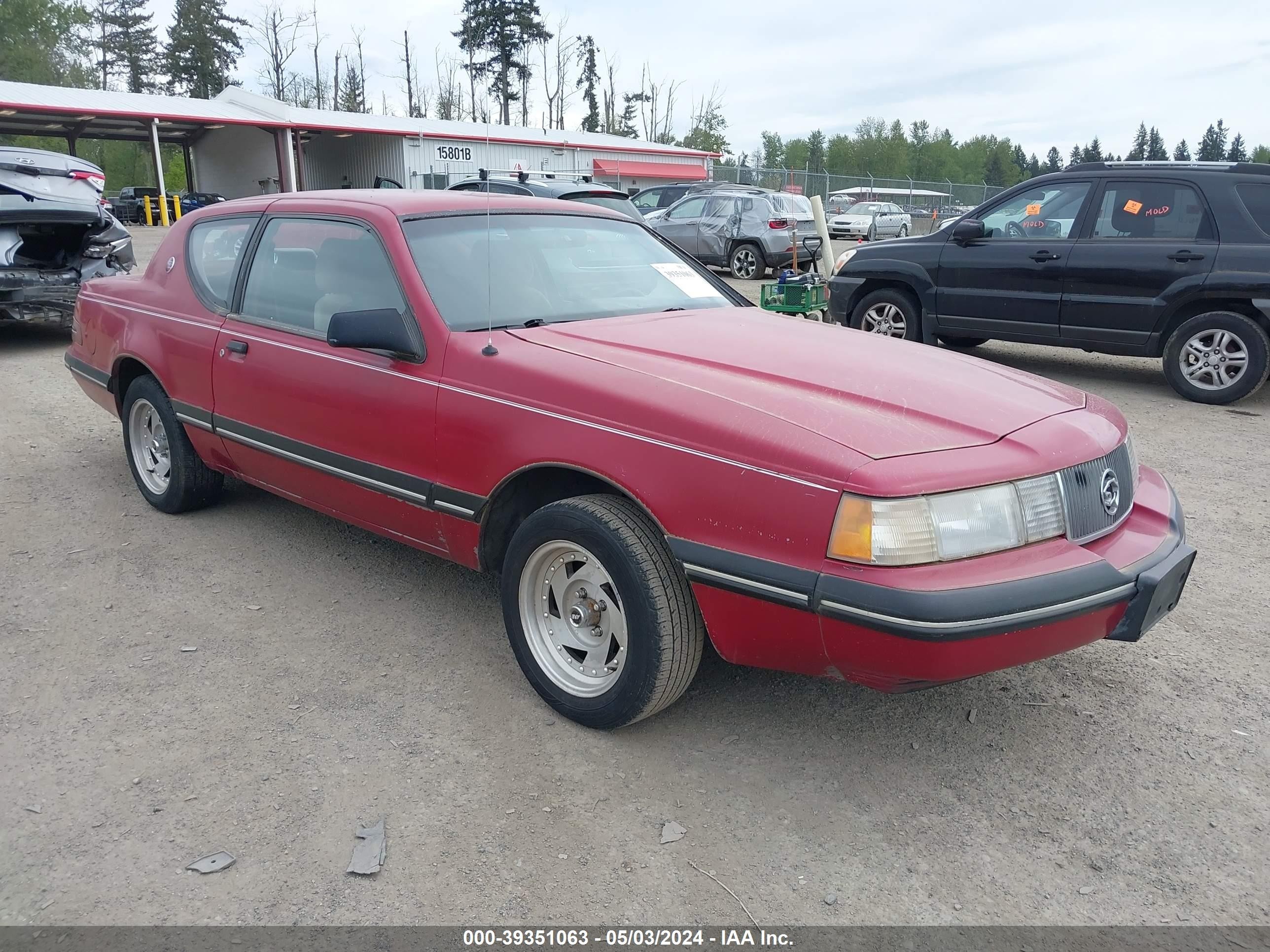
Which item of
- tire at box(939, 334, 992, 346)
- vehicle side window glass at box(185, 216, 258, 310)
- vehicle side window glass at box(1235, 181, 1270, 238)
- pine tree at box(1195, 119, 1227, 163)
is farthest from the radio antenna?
pine tree at box(1195, 119, 1227, 163)

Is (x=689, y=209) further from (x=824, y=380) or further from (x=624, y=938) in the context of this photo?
(x=624, y=938)

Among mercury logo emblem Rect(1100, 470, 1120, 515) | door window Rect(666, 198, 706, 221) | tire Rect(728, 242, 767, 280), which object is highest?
door window Rect(666, 198, 706, 221)

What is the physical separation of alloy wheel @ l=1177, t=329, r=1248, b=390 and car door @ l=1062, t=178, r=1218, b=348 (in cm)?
33

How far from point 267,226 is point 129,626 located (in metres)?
1.77

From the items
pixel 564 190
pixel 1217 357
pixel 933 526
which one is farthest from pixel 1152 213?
pixel 564 190

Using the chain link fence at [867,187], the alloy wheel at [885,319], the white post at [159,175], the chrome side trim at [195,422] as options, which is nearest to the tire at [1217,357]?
the alloy wheel at [885,319]

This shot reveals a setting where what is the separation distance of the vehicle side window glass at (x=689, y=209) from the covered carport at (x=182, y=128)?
2004 cm

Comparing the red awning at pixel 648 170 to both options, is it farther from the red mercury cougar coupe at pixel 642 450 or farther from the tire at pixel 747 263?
the red mercury cougar coupe at pixel 642 450

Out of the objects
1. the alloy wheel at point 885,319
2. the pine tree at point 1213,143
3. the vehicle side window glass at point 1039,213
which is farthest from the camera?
the pine tree at point 1213,143

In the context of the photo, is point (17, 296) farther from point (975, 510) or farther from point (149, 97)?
point (149, 97)

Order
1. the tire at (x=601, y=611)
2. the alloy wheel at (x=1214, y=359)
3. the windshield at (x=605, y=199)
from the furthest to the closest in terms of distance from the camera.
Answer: the windshield at (x=605, y=199) → the alloy wheel at (x=1214, y=359) → the tire at (x=601, y=611)

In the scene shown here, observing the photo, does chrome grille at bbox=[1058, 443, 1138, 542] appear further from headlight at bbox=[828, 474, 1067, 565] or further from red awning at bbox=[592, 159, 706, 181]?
red awning at bbox=[592, 159, 706, 181]

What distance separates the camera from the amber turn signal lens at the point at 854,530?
90.2 inches

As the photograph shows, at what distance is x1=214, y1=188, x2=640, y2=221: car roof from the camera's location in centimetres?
367
